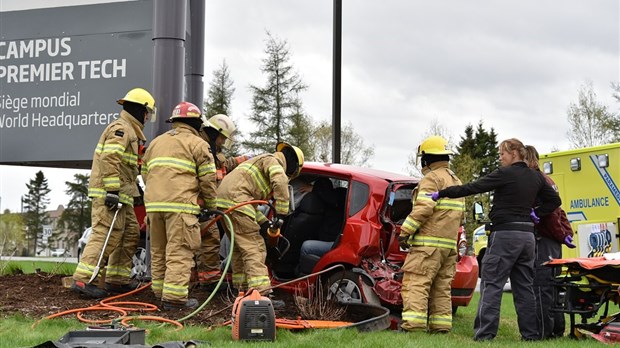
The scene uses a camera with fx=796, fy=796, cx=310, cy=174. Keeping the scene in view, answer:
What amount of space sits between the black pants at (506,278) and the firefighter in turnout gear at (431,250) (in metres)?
0.39

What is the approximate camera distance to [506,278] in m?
7.47

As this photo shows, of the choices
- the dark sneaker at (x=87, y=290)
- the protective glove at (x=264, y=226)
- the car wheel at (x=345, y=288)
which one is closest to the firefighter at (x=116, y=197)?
the dark sneaker at (x=87, y=290)

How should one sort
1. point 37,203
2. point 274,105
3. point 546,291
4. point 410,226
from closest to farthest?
point 410,226
point 546,291
point 274,105
point 37,203

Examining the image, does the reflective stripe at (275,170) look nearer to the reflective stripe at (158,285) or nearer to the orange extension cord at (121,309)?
the reflective stripe at (158,285)

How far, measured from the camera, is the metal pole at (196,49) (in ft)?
36.3

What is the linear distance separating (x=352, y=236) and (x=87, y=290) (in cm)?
273

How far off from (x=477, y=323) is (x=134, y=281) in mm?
3838

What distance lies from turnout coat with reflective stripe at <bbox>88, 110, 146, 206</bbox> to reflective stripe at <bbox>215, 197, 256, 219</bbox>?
0.97m

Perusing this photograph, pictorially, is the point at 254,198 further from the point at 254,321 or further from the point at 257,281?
the point at 254,321

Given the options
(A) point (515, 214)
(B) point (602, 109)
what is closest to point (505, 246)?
(A) point (515, 214)

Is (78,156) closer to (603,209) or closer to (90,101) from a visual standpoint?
(90,101)

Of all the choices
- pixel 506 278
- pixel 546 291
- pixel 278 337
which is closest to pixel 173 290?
pixel 278 337

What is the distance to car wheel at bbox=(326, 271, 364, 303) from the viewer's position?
794 cm

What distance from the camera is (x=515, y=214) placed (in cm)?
744
